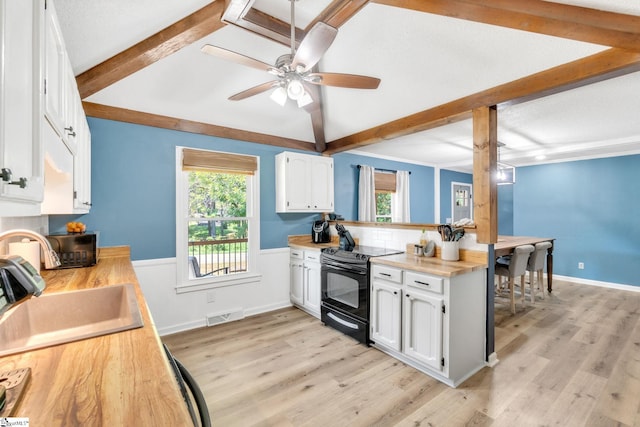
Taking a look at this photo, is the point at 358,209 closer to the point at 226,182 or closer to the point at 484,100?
the point at 226,182

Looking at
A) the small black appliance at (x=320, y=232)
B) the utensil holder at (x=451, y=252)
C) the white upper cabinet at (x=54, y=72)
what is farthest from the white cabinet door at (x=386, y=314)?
the white upper cabinet at (x=54, y=72)

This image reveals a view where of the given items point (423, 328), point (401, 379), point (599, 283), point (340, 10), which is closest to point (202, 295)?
point (401, 379)

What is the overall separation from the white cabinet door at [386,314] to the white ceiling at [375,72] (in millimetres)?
1943

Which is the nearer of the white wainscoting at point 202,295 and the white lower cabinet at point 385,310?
the white lower cabinet at point 385,310

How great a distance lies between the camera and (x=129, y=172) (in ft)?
9.87

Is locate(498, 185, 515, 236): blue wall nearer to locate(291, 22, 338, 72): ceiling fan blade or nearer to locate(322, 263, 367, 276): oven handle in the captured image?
locate(322, 263, 367, 276): oven handle

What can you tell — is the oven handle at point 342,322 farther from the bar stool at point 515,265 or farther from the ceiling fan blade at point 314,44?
the ceiling fan blade at point 314,44

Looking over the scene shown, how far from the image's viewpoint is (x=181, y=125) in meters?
3.27

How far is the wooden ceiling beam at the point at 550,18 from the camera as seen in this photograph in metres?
1.68

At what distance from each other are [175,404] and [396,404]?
6.09 feet

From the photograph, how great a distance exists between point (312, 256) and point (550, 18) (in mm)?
3022

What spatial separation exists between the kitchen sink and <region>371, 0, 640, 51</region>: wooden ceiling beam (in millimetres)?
2393

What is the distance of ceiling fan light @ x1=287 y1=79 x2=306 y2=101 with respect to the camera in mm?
2046

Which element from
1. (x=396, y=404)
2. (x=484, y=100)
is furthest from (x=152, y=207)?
(x=484, y=100)
